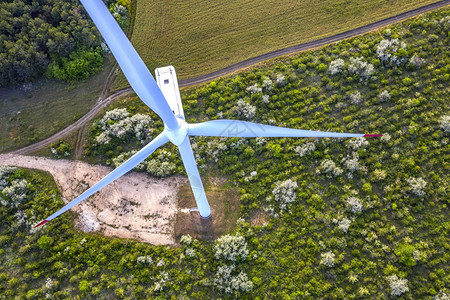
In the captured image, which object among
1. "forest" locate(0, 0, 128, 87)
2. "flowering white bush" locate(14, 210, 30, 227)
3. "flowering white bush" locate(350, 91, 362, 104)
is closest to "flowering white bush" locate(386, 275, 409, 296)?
"flowering white bush" locate(350, 91, 362, 104)

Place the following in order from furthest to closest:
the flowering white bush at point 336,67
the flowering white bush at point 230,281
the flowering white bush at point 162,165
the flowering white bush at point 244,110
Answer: the flowering white bush at point 336,67
the flowering white bush at point 244,110
the flowering white bush at point 162,165
the flowering white bush at point 230,281

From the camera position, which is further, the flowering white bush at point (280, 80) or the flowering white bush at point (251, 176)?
the flowering white bush at point (280, 80)

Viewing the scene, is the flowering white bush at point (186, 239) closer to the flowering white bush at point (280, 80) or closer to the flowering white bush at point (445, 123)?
the flowering white bush at point (280, 80)

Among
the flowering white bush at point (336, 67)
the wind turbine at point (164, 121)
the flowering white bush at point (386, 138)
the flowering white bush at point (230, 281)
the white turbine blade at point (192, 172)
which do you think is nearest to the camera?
the wind turbine at point (164, 121)

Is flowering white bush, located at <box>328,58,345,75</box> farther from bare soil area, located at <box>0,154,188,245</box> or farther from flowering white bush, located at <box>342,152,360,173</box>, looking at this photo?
bare soil area, located at <box>0,154,188,245</box>

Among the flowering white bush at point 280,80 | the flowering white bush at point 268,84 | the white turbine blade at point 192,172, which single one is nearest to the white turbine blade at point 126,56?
the white turbine blade at point 192,172

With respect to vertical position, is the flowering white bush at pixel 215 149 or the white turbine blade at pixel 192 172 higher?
the white turbine blade at pixel 192 172

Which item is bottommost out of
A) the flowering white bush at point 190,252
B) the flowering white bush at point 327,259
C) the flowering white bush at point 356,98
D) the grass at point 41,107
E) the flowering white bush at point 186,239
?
the flowering white bush at point 327,259
